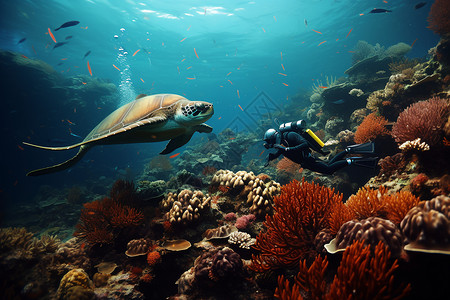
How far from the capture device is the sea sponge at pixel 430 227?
157 cm

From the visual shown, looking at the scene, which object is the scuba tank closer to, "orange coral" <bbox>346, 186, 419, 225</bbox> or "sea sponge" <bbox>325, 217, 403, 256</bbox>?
"orange coral" <bbox>346, 186, 419, 225</bbox>

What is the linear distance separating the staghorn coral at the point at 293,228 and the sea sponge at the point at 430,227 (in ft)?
3.37

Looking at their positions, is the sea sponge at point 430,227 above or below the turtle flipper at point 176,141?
above

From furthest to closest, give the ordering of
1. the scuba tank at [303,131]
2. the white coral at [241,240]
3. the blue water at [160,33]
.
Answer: the blue water at [160,33]
the scuba tank at [303,131]
the white coral at [241,240]

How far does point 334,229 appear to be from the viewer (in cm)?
249

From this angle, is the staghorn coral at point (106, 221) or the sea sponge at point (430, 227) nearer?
the sea sponge at point (430, 227)

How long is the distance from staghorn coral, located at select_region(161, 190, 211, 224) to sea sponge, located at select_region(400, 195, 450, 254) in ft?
11.1

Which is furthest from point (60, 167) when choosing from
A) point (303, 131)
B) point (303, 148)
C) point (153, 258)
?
point (303, 131)

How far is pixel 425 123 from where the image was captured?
13.0 feet

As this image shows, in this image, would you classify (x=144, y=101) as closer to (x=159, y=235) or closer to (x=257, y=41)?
(x=159, y=235)

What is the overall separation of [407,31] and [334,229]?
71430mm

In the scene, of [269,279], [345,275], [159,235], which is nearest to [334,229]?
[345,275]

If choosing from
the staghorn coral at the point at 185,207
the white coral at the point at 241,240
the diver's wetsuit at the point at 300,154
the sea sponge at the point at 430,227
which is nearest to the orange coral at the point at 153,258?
the staghorn coral at the point at 185,207

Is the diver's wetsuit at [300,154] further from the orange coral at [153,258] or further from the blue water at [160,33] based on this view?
the blue water at [160,33]
